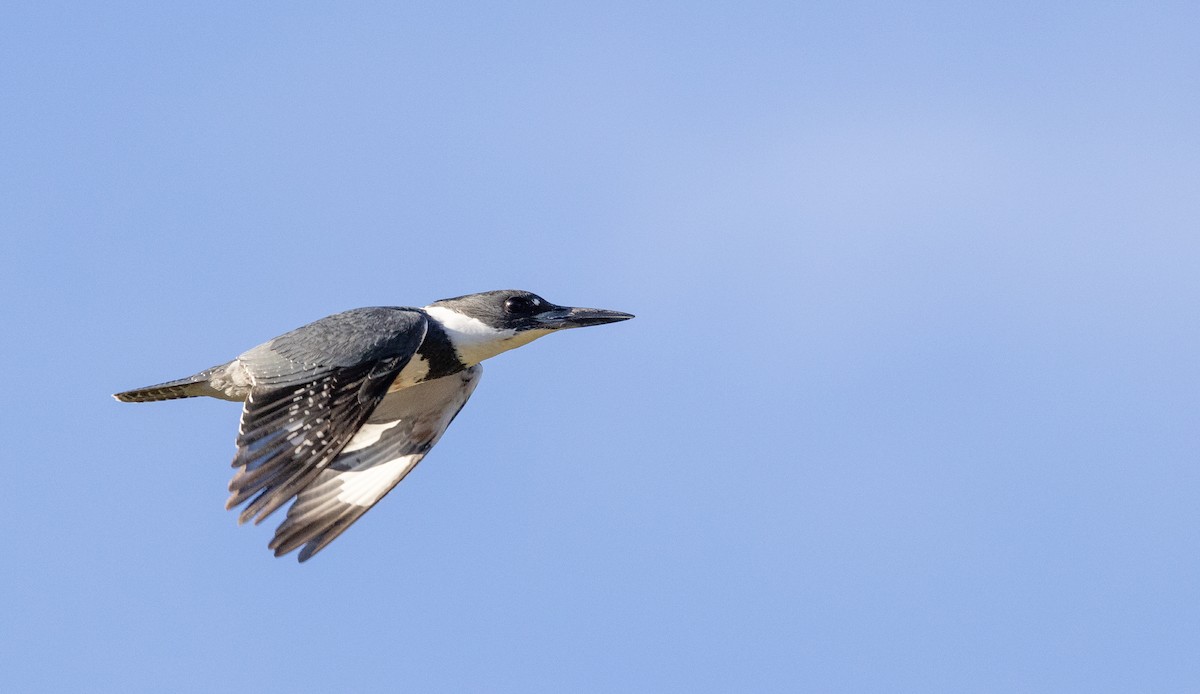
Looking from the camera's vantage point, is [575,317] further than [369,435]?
No

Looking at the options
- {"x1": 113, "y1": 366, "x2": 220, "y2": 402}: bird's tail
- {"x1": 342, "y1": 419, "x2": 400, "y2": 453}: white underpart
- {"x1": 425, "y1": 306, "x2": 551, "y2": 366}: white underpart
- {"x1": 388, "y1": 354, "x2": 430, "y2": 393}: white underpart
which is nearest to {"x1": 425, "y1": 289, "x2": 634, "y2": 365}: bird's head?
{"x1": 425, "y1": 306, "x2": 551, "y2": 366}: white underpart

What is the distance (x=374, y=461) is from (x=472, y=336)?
45.9 inches

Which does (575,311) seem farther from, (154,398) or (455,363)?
(154,398)

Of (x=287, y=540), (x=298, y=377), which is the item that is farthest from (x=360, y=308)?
(x=287, y=540)

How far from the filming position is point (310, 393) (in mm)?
9406

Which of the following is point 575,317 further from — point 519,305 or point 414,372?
point 414,372

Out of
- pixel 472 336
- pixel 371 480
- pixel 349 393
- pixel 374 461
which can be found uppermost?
pixel 472 336

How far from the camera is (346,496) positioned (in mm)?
10555

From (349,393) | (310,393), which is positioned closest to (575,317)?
(349,393)

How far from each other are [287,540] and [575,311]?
2615 mm

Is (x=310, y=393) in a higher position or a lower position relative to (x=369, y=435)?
higher

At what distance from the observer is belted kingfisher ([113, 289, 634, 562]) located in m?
9.08

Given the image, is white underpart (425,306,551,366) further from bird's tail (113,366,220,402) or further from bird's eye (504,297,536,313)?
bird's tail (113,366,220,402)

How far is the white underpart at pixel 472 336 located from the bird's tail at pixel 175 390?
1574mm
